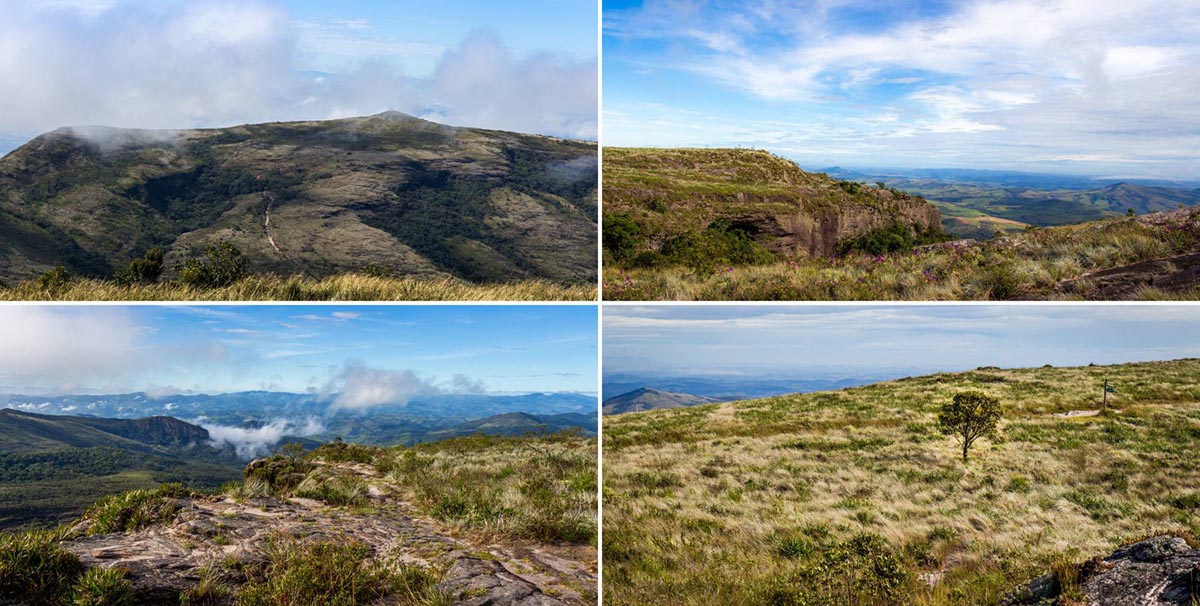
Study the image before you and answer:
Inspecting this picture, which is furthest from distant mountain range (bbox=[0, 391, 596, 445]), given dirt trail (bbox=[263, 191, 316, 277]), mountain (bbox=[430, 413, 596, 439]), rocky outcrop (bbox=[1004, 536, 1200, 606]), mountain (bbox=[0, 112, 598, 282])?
dirt trail (bbox=[263, 191, 316, 277])

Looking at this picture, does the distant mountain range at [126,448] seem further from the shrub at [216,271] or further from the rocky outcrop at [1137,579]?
the rocky outcrop at [1137,579]

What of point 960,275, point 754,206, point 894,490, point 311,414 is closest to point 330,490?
point 311,414

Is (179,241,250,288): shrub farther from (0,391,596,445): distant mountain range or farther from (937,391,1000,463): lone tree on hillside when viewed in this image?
(937,391,1000,463): lone tree on hillside

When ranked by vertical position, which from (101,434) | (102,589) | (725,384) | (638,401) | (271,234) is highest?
(271,234)

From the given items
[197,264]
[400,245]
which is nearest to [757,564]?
[197,264]

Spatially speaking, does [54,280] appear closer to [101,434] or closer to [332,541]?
[101,434]

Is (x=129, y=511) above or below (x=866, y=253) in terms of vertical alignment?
below
